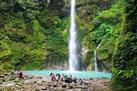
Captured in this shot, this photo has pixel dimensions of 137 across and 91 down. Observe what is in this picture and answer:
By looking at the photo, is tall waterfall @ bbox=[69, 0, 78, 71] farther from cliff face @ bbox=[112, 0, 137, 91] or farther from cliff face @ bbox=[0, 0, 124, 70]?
cliff face @ bbox=[112, 0, 137, 91]

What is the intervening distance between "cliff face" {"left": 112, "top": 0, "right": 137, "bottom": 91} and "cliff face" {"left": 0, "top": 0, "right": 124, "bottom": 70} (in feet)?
55.0

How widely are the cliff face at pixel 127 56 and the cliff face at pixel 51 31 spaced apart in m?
16.8

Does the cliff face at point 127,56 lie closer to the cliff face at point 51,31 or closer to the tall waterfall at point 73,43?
the cliff face at point 51,31

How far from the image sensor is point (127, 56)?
19.1 m

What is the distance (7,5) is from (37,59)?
382 inches

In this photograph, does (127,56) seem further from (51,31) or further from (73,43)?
(51,31)

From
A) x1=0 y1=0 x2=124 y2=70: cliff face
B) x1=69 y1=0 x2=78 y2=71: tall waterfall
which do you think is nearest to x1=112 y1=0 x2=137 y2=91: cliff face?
x1=0 y1=0 x2=124 y2=70: cliff face

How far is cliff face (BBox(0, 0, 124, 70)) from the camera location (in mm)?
40394

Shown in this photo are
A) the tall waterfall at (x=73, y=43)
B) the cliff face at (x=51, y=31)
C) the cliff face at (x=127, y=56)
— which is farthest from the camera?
the tall waterfall at (x=73, y=43)

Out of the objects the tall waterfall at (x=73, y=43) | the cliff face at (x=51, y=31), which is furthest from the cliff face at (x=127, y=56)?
the tall waterfall at (x=73, y=43)

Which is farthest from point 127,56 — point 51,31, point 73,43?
point 51,31

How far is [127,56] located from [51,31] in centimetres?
2934

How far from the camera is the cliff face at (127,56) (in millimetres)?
18328

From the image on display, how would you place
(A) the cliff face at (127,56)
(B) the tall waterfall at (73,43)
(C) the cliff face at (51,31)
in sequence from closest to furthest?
(A) the cliff face at (127,56) → (C) the cliff face at (51,31) → (B) the tall waterfall at (73,43)
